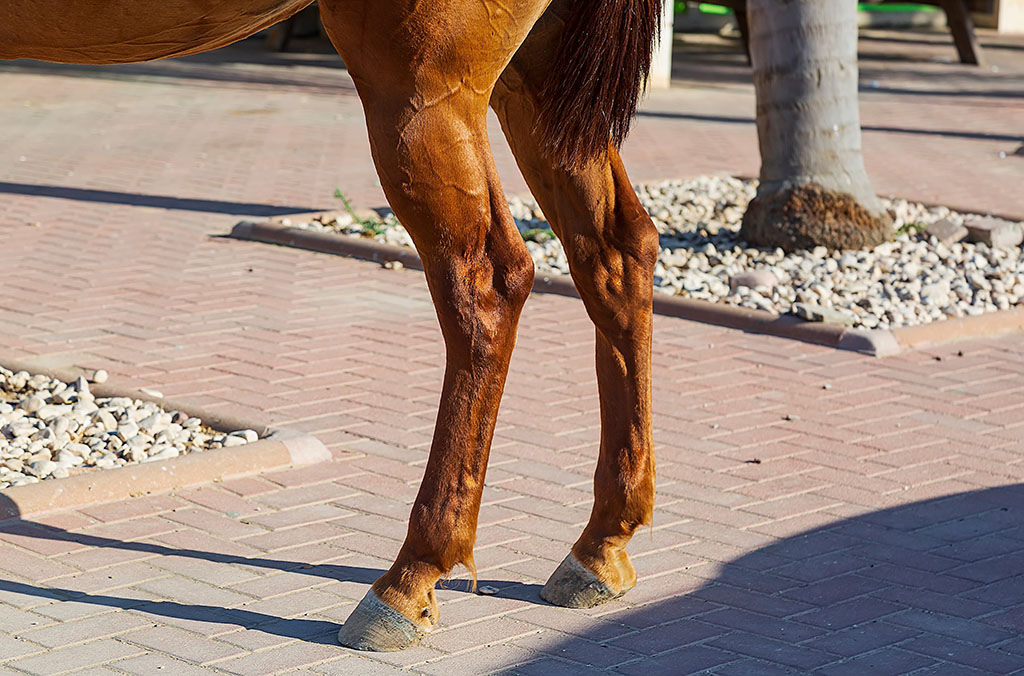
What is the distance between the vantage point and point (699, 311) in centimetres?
639

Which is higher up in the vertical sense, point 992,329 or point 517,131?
point 517,131

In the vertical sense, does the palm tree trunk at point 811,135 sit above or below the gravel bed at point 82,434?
above

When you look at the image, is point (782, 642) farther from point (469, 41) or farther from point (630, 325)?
point (469, 41)

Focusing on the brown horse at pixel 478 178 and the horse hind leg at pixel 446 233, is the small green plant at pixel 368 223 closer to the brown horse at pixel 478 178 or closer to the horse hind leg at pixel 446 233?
the brown horse at pixel 478 178

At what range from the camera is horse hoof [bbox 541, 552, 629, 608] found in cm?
333

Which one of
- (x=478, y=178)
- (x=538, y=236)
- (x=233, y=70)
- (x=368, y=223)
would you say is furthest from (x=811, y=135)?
(x=233, y=70)

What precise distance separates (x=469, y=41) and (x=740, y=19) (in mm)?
15822

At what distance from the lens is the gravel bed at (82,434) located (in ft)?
13.8

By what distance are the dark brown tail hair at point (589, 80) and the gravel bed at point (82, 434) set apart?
173 cm

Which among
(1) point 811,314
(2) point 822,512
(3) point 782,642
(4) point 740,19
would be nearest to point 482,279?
(3) point 782,642

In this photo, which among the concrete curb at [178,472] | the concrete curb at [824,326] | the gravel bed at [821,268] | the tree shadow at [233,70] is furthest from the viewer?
the tree shadow at [233,70]

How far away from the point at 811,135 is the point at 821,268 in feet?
2.87

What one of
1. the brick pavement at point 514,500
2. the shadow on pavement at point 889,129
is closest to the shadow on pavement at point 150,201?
the brick pavement at point 514,500

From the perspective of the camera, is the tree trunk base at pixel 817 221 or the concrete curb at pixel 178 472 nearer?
the concrete curb at pixel 178 472
